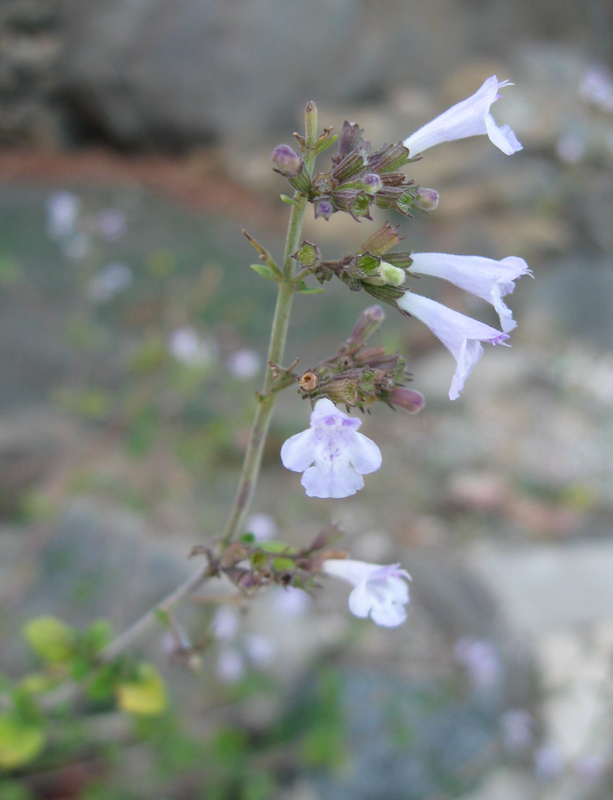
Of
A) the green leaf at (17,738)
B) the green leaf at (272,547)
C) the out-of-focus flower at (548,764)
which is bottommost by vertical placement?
the green leaf at (17,738)

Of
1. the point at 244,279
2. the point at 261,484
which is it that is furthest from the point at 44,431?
the point at 244,279

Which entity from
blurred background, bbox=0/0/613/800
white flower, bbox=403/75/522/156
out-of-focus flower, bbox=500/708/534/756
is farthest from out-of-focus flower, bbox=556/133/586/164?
white flower, bbox=403/75/522/156

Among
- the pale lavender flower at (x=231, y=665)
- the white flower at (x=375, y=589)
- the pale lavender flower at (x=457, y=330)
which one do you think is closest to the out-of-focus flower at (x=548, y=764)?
the pale lavender flower at (x=231, y=665)

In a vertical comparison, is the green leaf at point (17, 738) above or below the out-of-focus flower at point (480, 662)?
below

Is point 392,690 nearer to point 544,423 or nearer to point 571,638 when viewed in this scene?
point 571,638

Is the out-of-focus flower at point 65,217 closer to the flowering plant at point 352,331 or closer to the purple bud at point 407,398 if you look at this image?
the flowering plant at point 352,331
